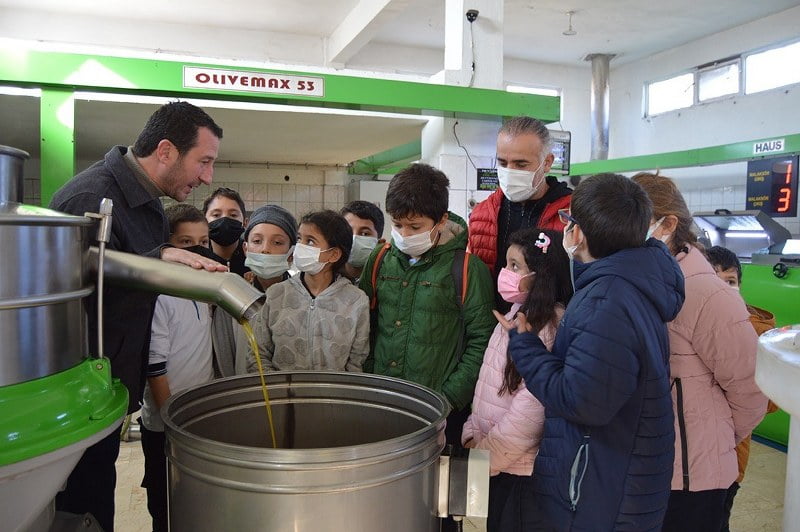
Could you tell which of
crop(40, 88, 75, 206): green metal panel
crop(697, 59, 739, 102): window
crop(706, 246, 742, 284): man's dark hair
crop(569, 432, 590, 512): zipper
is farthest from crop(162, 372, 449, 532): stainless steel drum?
crop(697, 59, 739, 102): window

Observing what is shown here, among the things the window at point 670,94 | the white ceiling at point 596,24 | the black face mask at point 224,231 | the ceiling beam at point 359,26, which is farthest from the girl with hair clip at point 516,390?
the window at point 670,94

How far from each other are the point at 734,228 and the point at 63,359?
5.74 meters

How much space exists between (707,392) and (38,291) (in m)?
1.47

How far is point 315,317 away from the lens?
1.76 metres

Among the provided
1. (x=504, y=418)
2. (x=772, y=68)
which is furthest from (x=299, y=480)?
(x=772, y=68)

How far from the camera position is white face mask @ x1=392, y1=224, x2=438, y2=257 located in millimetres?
1778

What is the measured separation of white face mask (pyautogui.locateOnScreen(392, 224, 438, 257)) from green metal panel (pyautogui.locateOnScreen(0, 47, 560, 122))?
158 centimetres

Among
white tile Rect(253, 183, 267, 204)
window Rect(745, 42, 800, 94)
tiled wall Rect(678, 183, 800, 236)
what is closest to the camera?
white tile Rect(253, 183, 267, 204)

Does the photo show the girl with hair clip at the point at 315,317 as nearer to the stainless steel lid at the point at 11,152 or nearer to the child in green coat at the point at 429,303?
the child in green coat at the point at 429,303

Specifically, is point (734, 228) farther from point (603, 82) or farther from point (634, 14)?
point (603, 82)

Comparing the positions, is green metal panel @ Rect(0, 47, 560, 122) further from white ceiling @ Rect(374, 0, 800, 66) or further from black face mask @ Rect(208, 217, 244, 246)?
white ceiling @ Rect(374, 0, 800, 66)

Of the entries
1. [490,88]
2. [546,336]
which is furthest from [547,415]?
[490,88]

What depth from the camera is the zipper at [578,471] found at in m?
1.31

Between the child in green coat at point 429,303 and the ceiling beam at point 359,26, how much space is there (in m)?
3.24
